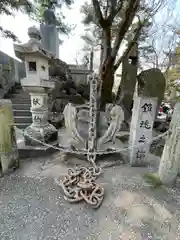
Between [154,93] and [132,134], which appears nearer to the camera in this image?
[132,134]

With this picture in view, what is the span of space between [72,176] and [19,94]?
576 centimetres

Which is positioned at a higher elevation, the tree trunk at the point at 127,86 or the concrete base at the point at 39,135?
the tree trunk at the point at 127,86

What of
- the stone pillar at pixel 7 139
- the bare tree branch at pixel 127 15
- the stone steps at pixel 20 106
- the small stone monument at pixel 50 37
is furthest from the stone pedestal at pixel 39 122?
the small stone monument at pixel 50 37

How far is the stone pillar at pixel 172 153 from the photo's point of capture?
6.77 feet

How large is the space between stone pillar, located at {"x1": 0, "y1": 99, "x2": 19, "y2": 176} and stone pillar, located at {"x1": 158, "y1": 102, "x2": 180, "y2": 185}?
2.33 metres

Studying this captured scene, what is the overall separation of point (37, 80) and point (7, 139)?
1.09m

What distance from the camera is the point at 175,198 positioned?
6.55 ft

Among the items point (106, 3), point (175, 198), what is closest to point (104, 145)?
point (175, 198)

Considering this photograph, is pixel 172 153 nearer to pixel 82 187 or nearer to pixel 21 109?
pixel 82 187

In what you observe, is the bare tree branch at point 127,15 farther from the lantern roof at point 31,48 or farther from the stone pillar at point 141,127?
the stone pillar at point 141,127

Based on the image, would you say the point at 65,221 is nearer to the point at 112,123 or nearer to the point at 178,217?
the point at 178,217

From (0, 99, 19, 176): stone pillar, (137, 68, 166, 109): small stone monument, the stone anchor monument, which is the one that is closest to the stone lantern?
(0, 99, 19, 176): stone pillar

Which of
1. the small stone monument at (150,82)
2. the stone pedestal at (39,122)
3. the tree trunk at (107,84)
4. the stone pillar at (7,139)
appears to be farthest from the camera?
the tree trunk at (107,84)

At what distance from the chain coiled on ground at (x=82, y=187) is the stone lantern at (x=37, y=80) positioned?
2.83 ft
